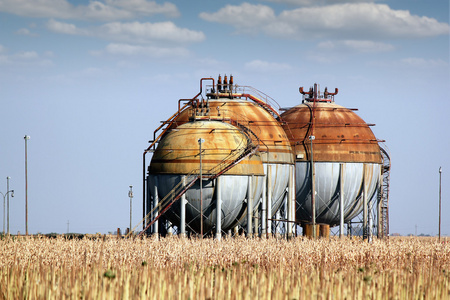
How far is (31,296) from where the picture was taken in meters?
18.5

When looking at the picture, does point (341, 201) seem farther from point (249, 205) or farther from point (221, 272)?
point (221, 272)

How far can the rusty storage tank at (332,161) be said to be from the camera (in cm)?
5794

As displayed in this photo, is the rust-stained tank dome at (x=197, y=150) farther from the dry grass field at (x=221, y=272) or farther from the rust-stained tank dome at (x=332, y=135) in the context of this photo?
the dry grass field at (x=221, y=272)

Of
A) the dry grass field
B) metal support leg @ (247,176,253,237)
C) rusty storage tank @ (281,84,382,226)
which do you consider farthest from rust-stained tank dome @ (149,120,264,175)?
the dry grass field

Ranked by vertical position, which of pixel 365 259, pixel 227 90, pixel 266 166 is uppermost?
pixel 227 90

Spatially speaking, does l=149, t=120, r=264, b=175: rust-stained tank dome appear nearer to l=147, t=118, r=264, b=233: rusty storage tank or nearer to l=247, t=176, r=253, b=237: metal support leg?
l=147, t=118, r=264, b=233: rusty storage tank

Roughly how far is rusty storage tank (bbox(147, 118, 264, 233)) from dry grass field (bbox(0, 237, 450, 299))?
10.0m

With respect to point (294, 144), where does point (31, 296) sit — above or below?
below

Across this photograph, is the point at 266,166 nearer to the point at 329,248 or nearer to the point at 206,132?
the point at 206,132

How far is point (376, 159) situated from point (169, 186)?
1946 centimetres

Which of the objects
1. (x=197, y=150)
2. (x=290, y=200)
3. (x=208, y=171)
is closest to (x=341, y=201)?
(x=290, y=200)

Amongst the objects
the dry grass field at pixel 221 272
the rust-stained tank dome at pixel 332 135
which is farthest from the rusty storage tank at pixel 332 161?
the dry grass field at pixel 221 272

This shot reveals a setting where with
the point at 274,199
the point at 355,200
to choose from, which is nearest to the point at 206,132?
the point at 274,199

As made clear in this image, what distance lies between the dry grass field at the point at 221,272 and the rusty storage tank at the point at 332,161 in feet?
56.4
